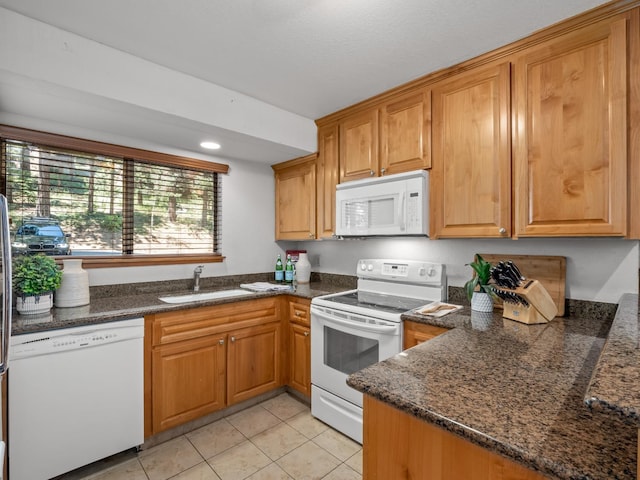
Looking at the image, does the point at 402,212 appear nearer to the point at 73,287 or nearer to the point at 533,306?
the point at 533,306

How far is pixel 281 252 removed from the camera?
11.5 ft

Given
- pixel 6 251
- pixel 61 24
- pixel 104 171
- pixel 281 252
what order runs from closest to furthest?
pixel 6 251 < pixel 61 24 < pixel 104 171 < pixel 281 252

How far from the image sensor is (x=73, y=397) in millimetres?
1749

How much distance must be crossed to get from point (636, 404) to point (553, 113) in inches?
61.7

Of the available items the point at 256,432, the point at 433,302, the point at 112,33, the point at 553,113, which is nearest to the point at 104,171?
the point at 112,33

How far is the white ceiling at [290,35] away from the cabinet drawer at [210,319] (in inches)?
50.1

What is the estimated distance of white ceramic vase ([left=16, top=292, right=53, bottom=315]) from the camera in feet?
5.92

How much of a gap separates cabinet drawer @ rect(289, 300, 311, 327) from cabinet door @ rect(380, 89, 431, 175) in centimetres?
118

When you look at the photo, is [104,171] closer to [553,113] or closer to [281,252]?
[281,252]

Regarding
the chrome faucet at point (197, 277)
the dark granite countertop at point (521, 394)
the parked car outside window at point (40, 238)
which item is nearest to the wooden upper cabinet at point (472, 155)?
the dark granite countertop at point (521, 394)

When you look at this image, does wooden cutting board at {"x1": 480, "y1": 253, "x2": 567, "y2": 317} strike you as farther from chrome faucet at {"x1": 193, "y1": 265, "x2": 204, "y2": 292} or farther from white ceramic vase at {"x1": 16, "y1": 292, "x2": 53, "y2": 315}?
white ceramic vase at {"x1": 16, "y1": 292, "x2": 53, "y2": 315}

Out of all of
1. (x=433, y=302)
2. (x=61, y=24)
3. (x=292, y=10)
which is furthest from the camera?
(x=433, y=302)

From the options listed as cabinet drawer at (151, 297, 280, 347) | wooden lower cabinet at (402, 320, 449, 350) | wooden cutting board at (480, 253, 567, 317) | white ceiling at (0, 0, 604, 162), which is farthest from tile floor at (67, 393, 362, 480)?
white ceiling at (0, 0, 604, 162)

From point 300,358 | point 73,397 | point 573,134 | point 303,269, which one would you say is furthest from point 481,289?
point 73,397
